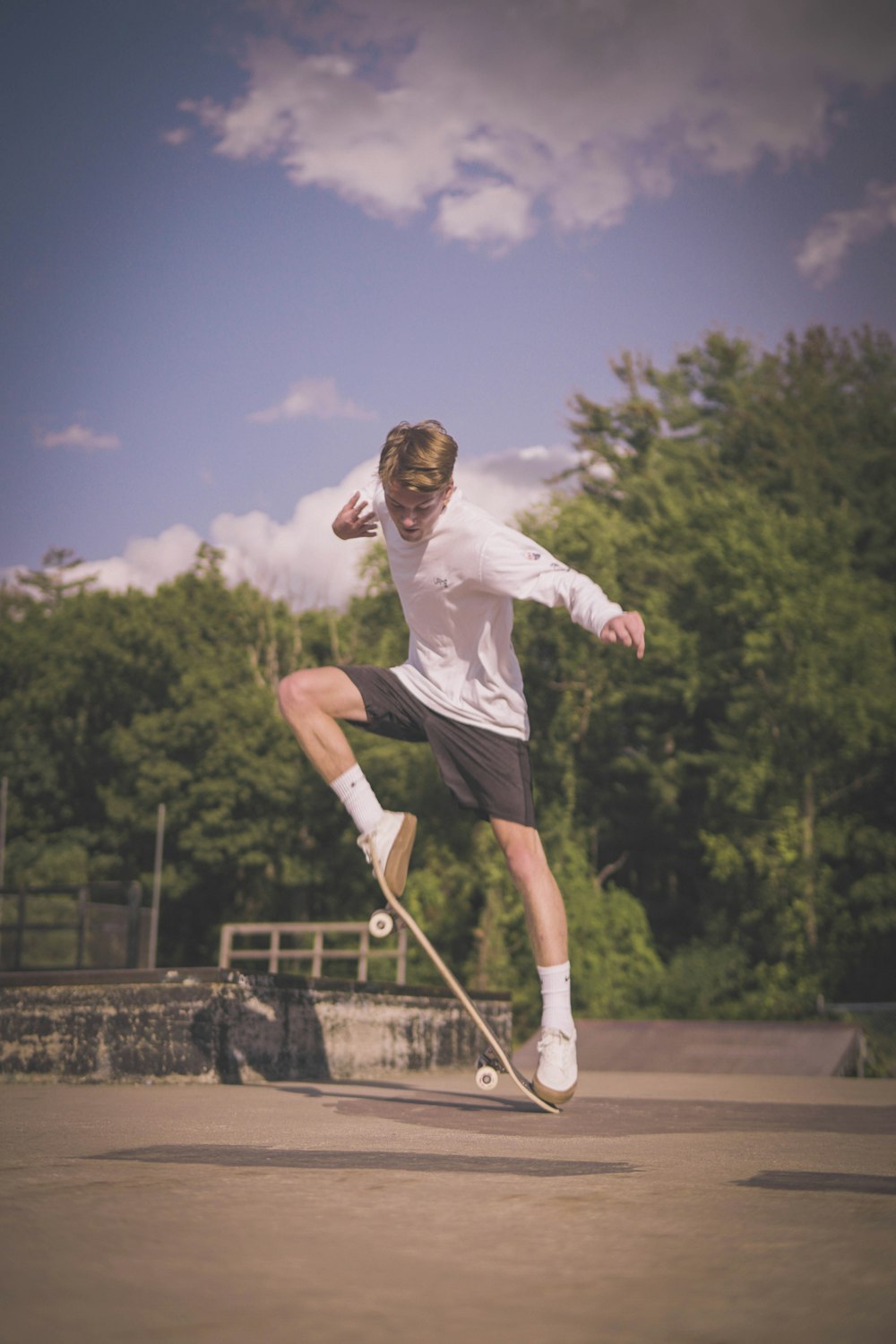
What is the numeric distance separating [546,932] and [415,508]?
158 centimetres

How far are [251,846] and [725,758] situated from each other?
50.6ft

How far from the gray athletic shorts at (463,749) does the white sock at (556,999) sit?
21.7 inches

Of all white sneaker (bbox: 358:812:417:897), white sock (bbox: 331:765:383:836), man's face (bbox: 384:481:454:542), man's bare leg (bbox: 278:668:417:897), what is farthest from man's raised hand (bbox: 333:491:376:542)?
white sneaker (bbox: 358:812:417:897)

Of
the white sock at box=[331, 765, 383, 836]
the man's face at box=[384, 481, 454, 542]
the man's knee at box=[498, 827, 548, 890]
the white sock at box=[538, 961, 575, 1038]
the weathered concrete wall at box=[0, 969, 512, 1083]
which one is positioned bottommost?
the weathered concrete wall at box=[0, 969, 512, 1083]

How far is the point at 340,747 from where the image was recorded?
514 centimetres

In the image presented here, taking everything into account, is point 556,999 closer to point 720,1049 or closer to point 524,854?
point 524,854

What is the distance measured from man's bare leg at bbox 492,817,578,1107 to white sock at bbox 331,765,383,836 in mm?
440

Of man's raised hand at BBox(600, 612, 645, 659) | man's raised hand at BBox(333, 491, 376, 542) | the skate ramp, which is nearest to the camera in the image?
man's raised hand at BBox(600, 612, 645, 659)

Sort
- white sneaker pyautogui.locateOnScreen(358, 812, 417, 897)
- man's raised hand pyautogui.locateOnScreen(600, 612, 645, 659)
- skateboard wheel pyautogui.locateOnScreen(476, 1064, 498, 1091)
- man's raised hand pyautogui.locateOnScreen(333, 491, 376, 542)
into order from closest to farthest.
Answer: man's raised hand pyautogui.locateOnScreen(600, 612, 645, 659) < skateboard wheel pyautogui.locateOnScreen(476, 1064, 498, 1091) < white sneaker pyautogui.locateOnScreen(358, 812, 417, 897) < man's raised hand pyautogui.locateOnScreen(333, 491, 376, 542)

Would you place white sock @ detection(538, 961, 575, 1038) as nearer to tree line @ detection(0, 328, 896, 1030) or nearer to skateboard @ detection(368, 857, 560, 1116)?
skateboard @ detection(368, 857, 560, 1116)

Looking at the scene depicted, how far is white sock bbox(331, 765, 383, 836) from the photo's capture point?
16.5ft

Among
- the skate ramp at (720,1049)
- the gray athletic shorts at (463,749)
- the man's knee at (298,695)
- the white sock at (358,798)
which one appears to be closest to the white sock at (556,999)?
the gray athletic shorts at (463,749)

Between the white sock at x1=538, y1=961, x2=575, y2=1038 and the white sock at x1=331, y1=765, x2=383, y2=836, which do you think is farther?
the white sock at x1=331, y1=765, x2=383, y2=836

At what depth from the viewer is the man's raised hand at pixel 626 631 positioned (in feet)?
13.9
